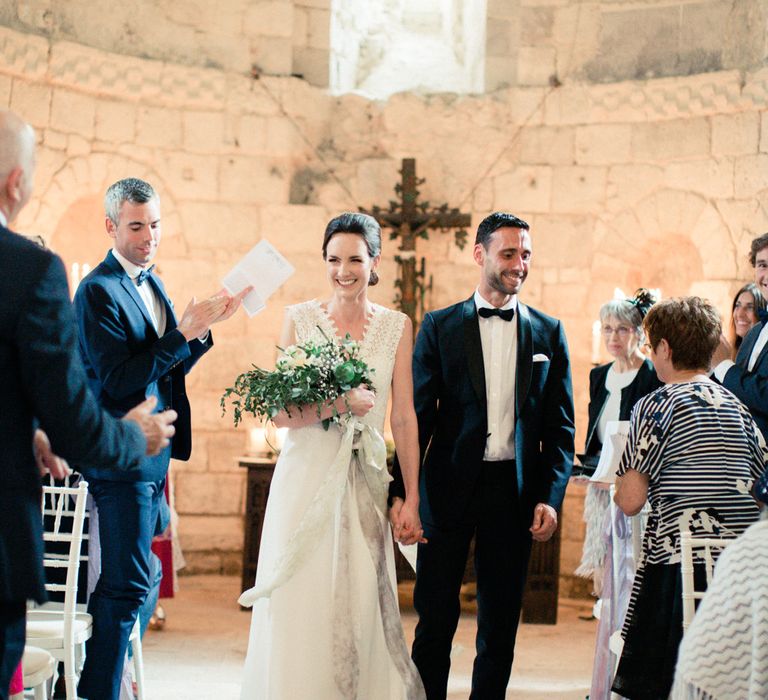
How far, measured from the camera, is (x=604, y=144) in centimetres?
726

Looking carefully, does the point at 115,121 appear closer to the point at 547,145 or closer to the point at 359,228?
the point at 547,145

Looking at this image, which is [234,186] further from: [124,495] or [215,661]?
[124,495]

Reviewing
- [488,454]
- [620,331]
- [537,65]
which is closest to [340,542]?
[488,454]

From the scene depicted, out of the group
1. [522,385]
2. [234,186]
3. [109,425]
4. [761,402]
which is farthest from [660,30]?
[109,425]

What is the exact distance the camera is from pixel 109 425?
2.09 meters

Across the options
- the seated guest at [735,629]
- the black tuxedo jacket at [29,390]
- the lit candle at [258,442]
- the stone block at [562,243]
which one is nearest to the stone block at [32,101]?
the lit candle at [258,442]

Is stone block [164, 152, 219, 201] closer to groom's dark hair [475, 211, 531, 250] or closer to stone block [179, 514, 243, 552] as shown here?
stone block [179, 514, 243, 552]

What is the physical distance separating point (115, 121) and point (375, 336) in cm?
410

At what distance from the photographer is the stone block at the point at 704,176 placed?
6.85m

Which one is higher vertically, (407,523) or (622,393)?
(622,393)

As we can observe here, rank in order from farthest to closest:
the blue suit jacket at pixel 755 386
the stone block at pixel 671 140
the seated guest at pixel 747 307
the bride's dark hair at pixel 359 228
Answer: the stone block at pixel 671 140, the seated guest at pixel 747 307, the blue suit jacket at pixel 755 386, the bride's dark hair at pixel 359 228

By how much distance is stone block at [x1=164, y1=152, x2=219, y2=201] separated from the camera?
717 cm

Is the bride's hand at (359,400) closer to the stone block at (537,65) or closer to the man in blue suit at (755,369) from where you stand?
the man in blue suit at (755,369)

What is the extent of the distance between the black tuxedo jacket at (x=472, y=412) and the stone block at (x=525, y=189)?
377 cm
